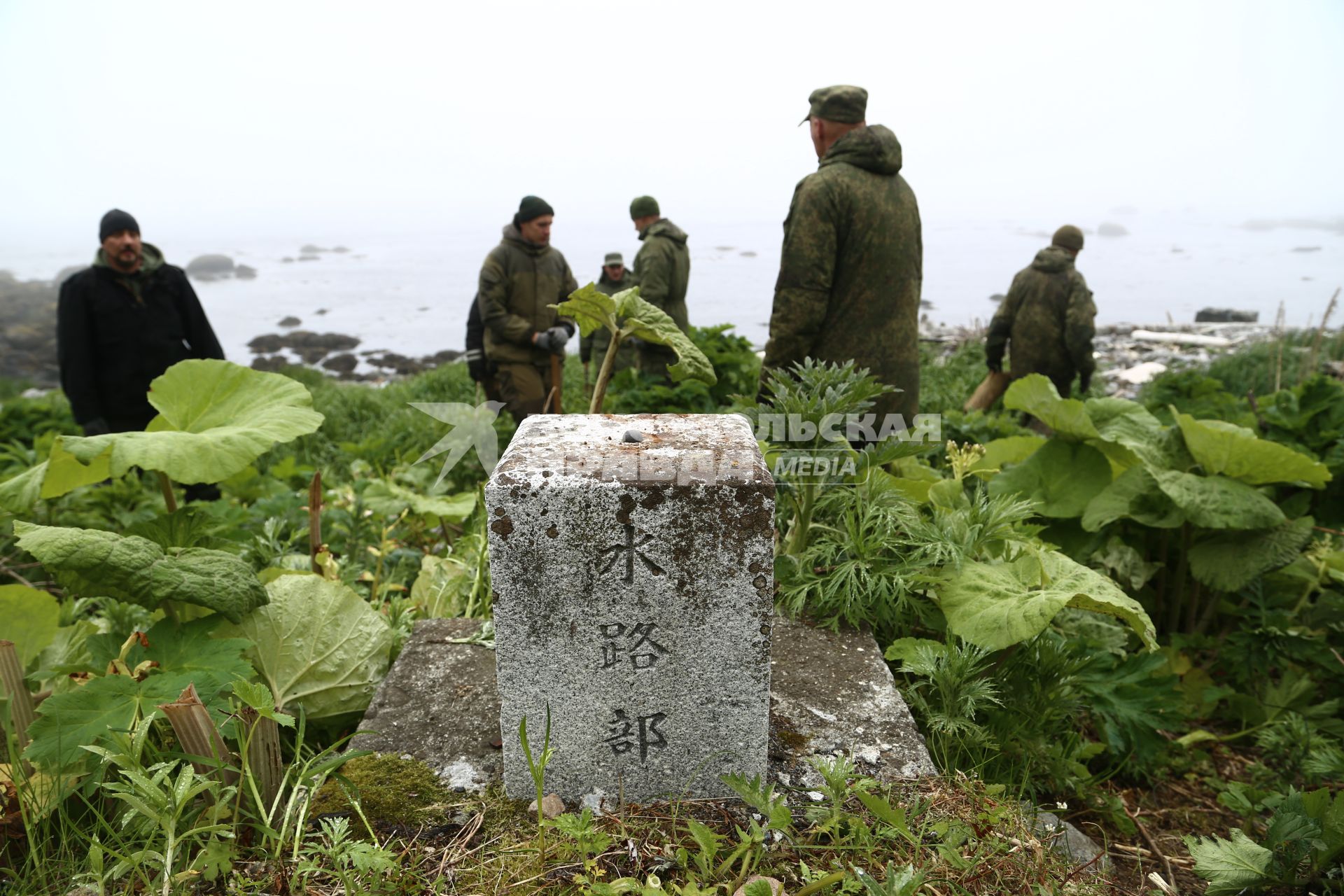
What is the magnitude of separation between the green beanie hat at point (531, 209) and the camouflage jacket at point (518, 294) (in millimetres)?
154

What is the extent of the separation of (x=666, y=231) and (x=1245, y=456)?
471 cm

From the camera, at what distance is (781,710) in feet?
7.35

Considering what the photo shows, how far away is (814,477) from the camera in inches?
110

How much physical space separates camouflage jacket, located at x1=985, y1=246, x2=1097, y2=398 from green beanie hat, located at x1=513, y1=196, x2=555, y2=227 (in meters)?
3.87

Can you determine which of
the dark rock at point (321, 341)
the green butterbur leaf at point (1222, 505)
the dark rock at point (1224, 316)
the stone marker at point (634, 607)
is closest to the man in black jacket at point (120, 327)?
the stone marker at point (634, 607)

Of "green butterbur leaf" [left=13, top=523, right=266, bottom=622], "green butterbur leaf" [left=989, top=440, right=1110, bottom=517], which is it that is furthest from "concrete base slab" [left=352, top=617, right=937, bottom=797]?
"green butterbur leaf" [left=989, top=440, right=1110, bottom=517]

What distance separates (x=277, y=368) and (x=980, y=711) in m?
14.2

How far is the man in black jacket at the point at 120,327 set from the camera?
4.34 m

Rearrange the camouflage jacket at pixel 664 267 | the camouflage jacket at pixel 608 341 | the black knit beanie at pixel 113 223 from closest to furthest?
the black knit beanie at pixel 113 223 < the camouflage jacket at pixel 664 267 < the camouflage jacket at pixel 608 341

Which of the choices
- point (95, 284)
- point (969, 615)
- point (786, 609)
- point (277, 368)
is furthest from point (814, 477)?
point (277, 368)

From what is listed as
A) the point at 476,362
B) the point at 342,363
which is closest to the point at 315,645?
the point at 476,362

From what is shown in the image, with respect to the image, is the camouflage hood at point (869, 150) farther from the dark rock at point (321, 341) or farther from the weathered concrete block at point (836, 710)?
the dark rock at point (321, 341)

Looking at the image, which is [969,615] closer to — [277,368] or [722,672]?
[722,672]

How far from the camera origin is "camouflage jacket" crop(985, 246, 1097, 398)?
6.54 m
